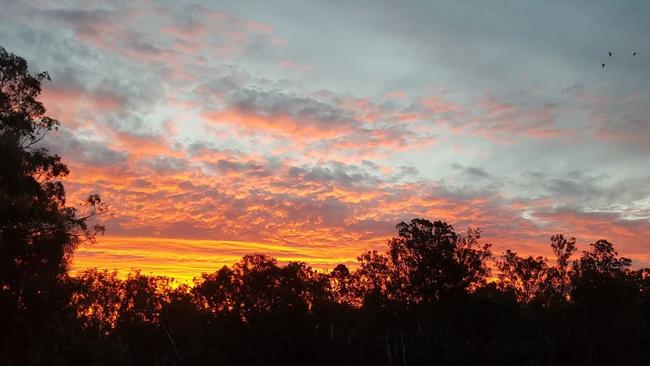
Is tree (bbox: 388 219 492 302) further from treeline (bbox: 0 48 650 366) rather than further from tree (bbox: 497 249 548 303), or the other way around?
tree (bbox: 497 249 548 303)

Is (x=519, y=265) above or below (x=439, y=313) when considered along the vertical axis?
above

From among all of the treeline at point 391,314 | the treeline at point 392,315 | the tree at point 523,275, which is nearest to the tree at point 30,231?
the treeline at point 391,314

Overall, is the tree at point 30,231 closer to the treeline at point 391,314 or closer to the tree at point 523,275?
the treeline at point 391,314

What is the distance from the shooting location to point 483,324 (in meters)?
70.0

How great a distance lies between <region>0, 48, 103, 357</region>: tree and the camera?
2802 cm

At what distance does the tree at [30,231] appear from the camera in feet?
91.9

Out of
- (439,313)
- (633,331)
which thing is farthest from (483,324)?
(633,331)

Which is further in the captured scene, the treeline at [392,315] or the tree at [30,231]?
the treeline at [392,315]

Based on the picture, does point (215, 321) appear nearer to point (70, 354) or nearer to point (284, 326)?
point (284, 326)

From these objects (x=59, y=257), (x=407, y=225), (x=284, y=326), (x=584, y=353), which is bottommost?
(x=584, y=353)

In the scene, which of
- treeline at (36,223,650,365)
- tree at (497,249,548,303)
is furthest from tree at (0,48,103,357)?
tree at (497,249,548,303)

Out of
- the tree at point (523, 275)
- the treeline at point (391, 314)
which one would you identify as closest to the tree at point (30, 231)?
the treeline at point (391, 314)

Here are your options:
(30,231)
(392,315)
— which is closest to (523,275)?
(392,315)

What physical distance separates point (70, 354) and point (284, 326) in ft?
101
